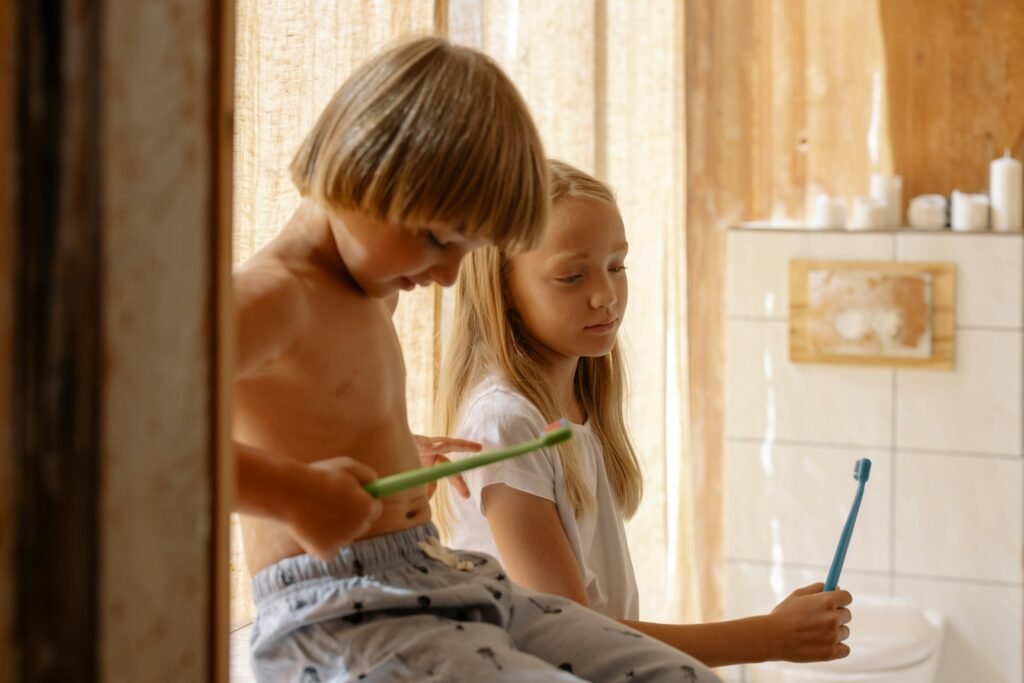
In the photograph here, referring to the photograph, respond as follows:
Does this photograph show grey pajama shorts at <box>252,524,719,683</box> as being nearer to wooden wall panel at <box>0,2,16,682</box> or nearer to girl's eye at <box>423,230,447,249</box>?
girl's eye at <box>423,230,447,249</box>

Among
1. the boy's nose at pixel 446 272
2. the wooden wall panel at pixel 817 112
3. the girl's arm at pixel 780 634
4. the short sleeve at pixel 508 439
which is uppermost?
the wooden wall panel at pixel 817 112

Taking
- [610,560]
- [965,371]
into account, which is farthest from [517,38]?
[965,371]

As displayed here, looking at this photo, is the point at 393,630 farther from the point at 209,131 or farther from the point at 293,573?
the point at 209,131

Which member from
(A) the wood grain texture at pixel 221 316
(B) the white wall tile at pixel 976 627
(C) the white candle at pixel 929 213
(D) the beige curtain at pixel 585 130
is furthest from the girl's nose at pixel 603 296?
(B) the white wall tile at pixel 976 627

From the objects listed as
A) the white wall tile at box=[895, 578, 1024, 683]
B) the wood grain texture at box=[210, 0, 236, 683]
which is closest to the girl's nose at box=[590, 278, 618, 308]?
the wood grain texture at box=[210, 0, 236, 683]

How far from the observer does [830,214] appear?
280 cm

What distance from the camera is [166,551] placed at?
17.3 inches

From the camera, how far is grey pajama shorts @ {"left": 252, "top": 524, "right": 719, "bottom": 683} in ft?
2.42

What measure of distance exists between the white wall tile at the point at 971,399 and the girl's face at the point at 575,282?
1.60 meters

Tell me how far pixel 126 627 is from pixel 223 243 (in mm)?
153

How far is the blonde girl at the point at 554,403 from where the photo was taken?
125 centimetres

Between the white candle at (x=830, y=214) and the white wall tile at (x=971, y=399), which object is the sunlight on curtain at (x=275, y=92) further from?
the white wall tile at (x=971, y=399)

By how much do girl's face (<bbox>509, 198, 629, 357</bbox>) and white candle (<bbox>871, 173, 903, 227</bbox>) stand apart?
163cm

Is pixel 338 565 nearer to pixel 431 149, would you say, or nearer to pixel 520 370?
pixel 431 149
